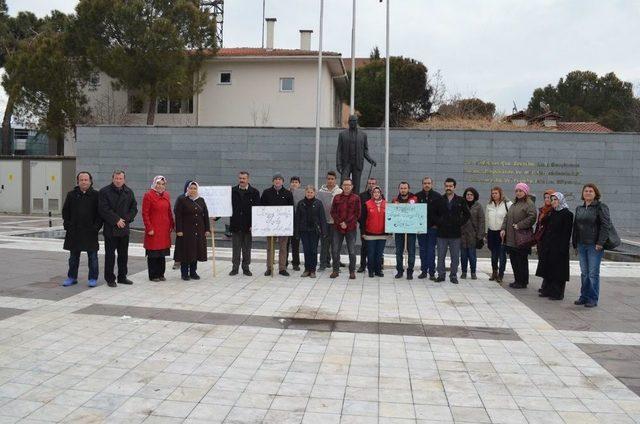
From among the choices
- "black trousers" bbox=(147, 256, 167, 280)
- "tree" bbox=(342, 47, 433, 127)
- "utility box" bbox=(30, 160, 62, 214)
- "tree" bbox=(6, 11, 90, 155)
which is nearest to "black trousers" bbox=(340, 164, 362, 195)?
"black trousers" bbox=(147, 256, 167, 280)

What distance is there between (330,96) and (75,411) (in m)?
30.9

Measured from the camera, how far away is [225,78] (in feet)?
105

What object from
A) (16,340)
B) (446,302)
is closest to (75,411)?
(16,340)

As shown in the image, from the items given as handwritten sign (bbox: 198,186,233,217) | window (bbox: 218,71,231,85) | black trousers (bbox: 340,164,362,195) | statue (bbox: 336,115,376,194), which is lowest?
handwritten sign (bbox: 198,186,233,217)

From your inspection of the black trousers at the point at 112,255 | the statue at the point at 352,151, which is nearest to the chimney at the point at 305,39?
the statue at the point at 352,151

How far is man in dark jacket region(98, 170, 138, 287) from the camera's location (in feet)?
29.9

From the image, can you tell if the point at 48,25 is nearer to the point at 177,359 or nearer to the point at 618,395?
the point at 177,359

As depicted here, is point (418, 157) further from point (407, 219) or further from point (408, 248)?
point (407, 219)

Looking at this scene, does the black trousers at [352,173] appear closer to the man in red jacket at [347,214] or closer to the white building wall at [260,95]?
the man in red jacket at [347,214]

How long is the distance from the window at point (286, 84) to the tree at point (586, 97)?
92.5 feet

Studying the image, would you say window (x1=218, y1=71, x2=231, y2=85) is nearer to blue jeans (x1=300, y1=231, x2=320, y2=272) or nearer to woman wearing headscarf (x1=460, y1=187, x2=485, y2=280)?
blue jeans (x1=300, y1=231, x2=320, y2=272)

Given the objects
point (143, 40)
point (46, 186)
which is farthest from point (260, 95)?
point (46, 186)

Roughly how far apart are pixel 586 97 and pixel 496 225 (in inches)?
1947

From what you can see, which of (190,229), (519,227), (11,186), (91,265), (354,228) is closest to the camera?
(91,265)
